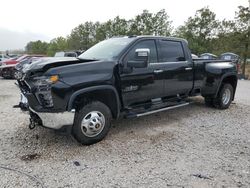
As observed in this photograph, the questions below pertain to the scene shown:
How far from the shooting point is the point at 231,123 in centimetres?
584

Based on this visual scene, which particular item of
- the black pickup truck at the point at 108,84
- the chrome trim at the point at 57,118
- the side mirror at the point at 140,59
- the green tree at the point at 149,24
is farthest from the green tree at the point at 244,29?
the chrome trim at the point at 57,118

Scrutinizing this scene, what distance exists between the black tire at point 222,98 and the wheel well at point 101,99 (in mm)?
3552

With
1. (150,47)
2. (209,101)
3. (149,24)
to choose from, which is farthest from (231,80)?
(149,24)

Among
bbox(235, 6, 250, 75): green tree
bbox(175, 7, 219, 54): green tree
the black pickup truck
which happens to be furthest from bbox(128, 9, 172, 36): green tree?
the black pickup truck

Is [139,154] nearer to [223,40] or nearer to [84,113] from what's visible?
[84,113]

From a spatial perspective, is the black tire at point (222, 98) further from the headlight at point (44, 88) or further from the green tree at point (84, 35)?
the green tree at point (84, 35)

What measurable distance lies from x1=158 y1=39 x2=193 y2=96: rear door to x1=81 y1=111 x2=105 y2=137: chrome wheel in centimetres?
172

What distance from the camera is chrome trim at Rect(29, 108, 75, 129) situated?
3936mm

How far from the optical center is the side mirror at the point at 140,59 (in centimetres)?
443

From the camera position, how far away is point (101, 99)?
178 inches

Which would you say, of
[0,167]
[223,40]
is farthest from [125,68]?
[223,40]

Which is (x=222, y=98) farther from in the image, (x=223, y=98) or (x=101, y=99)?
(x=101, y=99)

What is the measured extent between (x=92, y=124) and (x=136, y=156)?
0.88 metres

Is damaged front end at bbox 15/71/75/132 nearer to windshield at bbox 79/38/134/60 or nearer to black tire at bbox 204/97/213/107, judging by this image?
windshield at bbox 79/38/134/60
